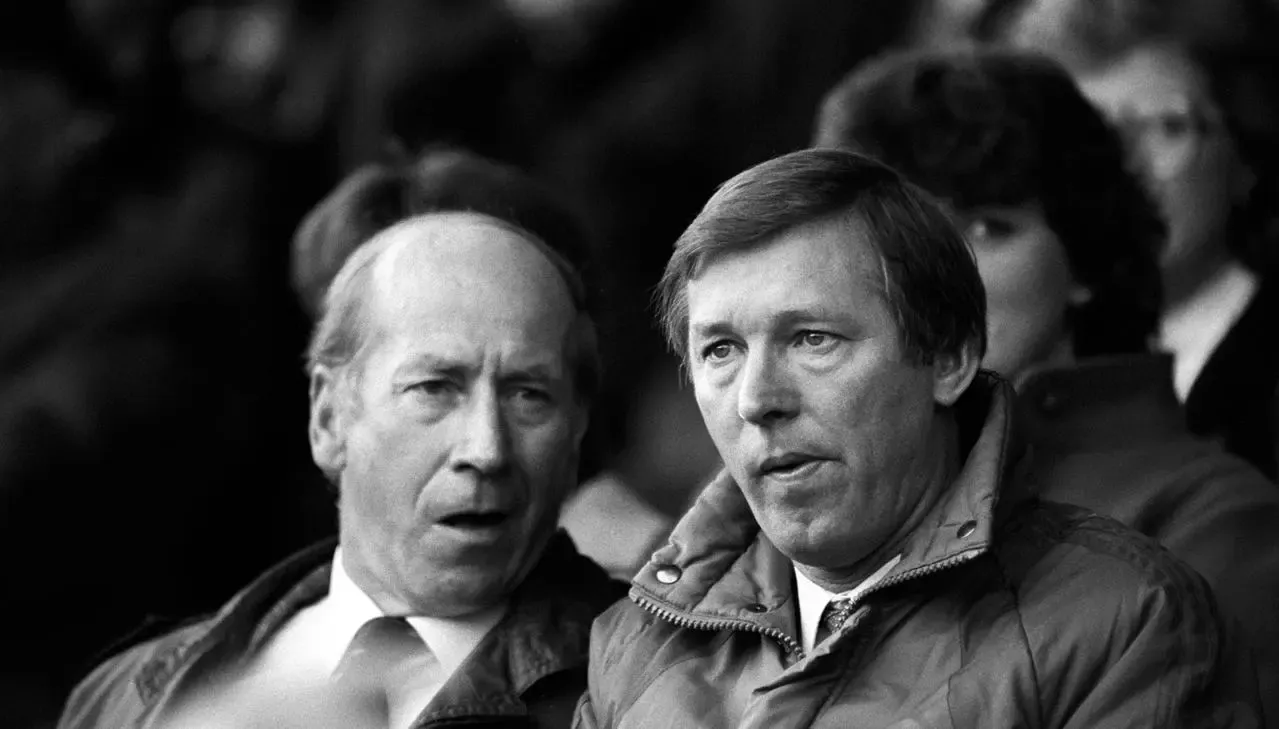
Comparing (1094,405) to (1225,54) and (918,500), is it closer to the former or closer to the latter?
(918,500)

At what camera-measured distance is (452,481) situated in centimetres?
328

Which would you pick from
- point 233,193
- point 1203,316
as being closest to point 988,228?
point 1203,316

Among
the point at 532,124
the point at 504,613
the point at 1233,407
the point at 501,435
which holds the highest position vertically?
the point at 532,124

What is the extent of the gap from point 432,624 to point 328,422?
0.43 metres

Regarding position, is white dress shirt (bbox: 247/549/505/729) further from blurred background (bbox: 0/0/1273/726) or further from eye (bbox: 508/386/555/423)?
blurred background (bbox: 0/0/1273/726)

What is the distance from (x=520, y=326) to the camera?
333 centimetres

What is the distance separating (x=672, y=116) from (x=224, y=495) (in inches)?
72.5

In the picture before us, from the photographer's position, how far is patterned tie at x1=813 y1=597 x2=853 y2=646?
2.67 m

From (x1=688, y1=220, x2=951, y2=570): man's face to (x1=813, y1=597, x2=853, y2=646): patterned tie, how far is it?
0.22 ft

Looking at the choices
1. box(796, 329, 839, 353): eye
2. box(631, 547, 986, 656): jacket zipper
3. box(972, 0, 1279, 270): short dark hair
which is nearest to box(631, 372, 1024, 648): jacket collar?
box(631, 547, 986, 656): jacket zipper

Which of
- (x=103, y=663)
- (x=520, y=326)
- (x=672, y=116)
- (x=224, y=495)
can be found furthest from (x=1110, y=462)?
(x=224, y=495)

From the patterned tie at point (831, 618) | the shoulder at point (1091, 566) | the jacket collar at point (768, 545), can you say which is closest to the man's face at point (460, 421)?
the jacket collar at point (768, 545)

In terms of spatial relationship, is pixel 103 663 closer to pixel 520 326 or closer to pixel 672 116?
pixel 520 326

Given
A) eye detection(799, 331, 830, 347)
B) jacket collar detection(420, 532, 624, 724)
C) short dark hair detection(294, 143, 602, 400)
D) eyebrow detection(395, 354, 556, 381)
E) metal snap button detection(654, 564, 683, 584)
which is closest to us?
eye detection(799, 331, 830, 347)
